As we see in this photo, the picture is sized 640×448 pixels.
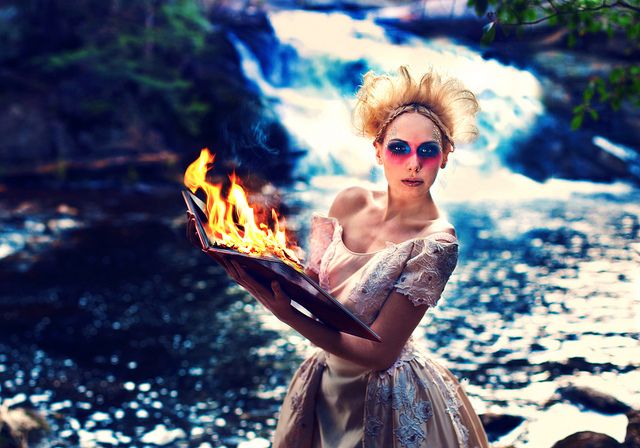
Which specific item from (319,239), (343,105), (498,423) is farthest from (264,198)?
(343,105)

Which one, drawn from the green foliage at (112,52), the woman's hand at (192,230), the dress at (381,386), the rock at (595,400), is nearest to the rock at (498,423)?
the rock at (595,400)

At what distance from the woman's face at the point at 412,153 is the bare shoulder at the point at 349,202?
291 mm

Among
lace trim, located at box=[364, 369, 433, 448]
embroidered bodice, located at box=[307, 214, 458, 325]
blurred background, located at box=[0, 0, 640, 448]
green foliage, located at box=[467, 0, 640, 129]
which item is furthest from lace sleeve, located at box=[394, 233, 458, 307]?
green foliage, located at box=[467, 0, 640, 129]

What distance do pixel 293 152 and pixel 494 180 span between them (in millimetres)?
6051

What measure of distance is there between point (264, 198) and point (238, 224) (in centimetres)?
22

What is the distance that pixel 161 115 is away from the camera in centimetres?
2109

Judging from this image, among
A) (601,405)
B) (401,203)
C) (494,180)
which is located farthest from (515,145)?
(401,203)

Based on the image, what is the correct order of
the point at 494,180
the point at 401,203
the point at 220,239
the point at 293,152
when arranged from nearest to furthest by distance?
1. the point at 220,239
2. the point at 401,203
3. the point at 494,180
4. the point at 293,152

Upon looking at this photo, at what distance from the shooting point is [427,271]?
2.26m

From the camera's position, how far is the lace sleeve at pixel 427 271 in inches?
88.1

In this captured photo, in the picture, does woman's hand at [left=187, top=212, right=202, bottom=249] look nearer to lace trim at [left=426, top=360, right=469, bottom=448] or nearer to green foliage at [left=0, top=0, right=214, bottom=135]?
lace trim at [left=426, top=360, right=469, bottom=448]

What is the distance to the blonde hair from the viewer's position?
2506 millimetres

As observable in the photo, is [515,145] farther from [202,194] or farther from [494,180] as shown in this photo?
[202,194]

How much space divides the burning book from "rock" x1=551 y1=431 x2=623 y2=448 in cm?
238
